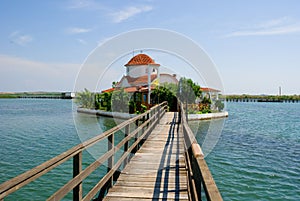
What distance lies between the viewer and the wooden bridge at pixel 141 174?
86.3 inches

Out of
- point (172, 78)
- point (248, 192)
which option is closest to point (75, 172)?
point (248, 192)

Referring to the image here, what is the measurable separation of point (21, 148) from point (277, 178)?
39.1 ft

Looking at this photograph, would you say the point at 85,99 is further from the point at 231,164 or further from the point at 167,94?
the point at 231,164

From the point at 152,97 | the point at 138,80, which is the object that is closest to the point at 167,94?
the point at 152,97

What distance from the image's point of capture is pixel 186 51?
1698 cm

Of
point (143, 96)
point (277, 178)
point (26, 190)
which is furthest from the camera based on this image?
point (143, 96)

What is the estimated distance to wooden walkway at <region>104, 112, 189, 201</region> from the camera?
14.1 feet

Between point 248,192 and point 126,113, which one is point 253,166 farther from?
point 126,113

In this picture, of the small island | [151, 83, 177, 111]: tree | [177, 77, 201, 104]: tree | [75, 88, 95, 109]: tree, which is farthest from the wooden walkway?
[75, 88, 95, 109]: tree

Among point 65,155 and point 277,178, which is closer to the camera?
point 65,155

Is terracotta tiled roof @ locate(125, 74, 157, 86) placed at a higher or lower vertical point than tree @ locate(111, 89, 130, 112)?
higher

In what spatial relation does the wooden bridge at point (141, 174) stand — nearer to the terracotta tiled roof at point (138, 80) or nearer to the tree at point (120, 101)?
the tree at point (120, 101)

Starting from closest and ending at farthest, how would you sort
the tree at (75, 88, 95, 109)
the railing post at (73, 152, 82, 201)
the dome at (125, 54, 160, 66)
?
the railing post at (73, 152, 82, 201) → the tree at (75, 88, 95, 109) → the dome at (125, 54, 160, 66)

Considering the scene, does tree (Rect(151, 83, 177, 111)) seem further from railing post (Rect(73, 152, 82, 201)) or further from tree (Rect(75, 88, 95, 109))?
railing post (Rect(73, 152, 82, 201))
